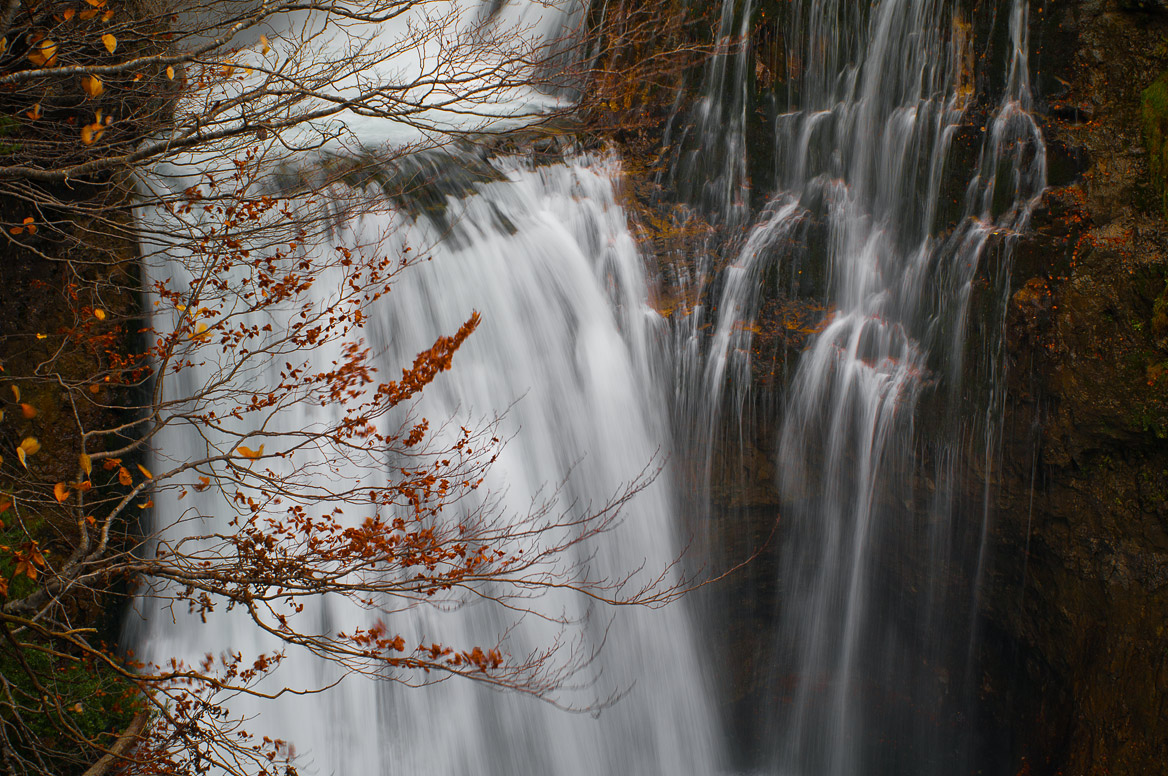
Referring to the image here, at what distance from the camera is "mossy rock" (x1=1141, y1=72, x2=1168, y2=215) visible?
23.3 feet

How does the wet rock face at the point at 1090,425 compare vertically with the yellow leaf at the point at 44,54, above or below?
below

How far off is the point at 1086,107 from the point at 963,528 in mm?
4180

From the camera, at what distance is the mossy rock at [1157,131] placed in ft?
23.3

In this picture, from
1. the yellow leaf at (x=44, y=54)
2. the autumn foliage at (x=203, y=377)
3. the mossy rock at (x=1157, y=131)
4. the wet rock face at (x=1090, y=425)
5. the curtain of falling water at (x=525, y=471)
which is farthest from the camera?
the mossy rock at (x=1157, y=131)

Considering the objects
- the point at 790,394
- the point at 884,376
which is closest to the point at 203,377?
the point at 790,394

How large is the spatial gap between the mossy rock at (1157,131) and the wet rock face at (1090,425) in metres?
0.04

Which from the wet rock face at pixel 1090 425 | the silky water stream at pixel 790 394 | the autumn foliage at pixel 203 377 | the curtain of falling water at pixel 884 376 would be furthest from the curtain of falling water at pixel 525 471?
the wet rock face at pixel 1090 425

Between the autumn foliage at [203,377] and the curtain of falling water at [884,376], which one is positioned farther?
the curtain of falling water at [884,376]

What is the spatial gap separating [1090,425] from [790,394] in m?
2.75

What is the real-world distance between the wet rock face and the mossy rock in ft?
0.13

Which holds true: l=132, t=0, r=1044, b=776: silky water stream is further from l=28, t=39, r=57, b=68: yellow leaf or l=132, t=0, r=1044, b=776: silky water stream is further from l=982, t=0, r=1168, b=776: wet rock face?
l=28, t=39, r=57, b=68: yellow leaf

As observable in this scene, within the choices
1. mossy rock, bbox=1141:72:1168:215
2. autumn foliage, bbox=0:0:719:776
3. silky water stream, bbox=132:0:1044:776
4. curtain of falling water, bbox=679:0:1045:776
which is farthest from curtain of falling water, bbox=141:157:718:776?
mossy rock, bbox=1141:72:1168:215

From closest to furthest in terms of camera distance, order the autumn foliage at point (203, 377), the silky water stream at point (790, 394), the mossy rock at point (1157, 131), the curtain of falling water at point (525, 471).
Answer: the autumn foliage at point (203, 377)
the curtain of falling water at point (525, 471)
the mossy rock at point (1157, 131)
the silky water stream at point (790, 394)

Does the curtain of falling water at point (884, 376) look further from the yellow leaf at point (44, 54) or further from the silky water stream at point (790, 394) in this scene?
the yellow leaf at point (44, 54)
